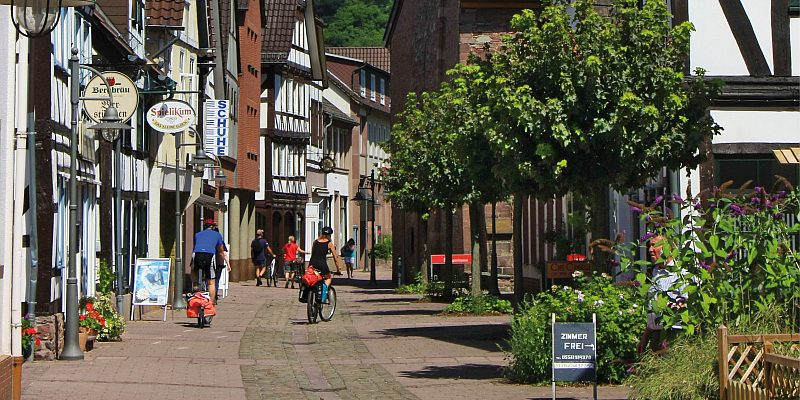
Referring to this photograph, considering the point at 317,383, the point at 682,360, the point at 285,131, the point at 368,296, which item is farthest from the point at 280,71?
the point at 682,360

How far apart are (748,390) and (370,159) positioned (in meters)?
63.8

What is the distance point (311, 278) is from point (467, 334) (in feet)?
11.6

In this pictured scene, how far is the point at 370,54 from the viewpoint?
8162 cm

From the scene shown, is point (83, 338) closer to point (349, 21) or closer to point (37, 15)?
point (37, 15)

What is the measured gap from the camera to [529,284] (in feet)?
88.7

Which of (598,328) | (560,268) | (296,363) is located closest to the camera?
(598,328)

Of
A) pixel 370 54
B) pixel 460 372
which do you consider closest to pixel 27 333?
pixel 460 372

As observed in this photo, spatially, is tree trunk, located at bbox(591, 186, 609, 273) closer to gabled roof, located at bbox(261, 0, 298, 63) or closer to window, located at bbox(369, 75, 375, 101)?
gabled roof, located at bbox(261, 0, 298, 63)

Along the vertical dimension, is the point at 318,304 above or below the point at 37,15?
below

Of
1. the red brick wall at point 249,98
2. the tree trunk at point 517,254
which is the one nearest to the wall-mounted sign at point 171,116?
the tree trunk at point 517,254

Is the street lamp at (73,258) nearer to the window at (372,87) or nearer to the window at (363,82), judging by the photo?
the window at (363,82)

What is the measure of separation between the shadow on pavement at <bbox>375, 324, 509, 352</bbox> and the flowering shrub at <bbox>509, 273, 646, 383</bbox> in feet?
11.7

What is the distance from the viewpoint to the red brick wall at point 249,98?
1646 inches

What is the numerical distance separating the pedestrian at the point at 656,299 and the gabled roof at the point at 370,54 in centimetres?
7123
